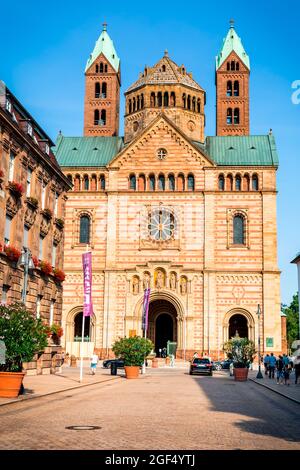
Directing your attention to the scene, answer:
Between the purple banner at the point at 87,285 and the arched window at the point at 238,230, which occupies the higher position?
the arched window at the point at 238,230

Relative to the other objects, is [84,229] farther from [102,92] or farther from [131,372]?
[131,372]

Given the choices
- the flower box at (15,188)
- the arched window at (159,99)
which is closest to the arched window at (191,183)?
the arched window at (159,99)

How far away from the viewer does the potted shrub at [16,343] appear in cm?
2277

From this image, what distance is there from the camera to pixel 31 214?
37.7 meters

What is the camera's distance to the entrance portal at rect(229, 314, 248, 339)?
6444 cm

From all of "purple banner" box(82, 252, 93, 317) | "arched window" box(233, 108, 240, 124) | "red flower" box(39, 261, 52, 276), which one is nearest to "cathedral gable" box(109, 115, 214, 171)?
"arched window" box(233, 108, 240, 124)

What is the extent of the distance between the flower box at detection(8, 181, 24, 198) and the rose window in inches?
1225

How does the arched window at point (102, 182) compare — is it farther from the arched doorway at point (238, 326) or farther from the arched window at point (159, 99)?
the arched doorway at point (238, 326)

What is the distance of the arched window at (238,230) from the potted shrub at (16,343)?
41608mm

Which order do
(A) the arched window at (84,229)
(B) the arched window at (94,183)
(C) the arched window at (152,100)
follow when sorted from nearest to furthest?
(A) the arched window at (84,229) → (B) the arched window at (94,183) → (C) the arched window at (152,100)

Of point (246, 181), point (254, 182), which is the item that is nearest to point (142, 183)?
point (246, 181)

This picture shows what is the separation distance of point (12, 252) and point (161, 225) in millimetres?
33129

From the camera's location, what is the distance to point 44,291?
39750 millimetres
